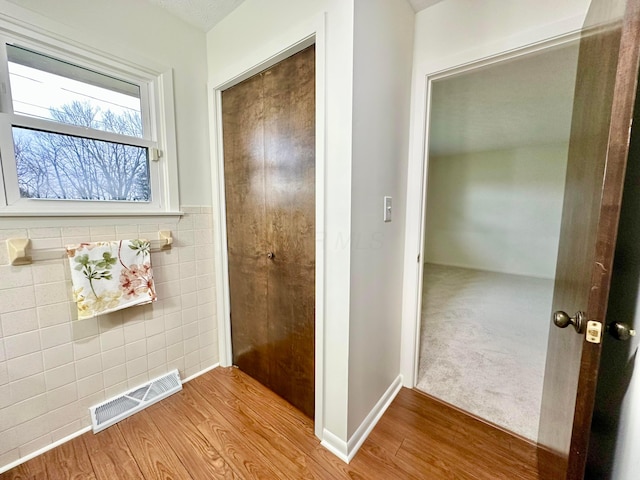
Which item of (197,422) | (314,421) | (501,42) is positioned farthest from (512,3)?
(197,422)

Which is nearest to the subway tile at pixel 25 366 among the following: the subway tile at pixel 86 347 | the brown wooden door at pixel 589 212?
the subway tile at pixel 86 347

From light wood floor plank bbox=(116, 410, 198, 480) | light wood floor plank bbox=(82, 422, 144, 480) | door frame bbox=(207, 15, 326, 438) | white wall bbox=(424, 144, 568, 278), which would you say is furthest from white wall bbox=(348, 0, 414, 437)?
white wall bbox=(424, 144, 568, 278)

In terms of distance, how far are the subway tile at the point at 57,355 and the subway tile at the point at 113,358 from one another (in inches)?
6.1

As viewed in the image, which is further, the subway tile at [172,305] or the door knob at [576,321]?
the subway tile at [172,305]

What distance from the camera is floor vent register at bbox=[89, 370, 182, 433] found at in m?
1.44

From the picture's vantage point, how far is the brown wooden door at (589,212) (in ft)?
1.94

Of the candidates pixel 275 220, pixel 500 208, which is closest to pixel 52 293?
pixel 275 220

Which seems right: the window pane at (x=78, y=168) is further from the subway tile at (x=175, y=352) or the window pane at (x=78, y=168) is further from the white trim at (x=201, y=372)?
the white trim at (x=201, y=372)

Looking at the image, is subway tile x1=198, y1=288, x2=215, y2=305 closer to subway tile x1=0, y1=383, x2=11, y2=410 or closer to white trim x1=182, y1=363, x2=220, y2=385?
white trim x1=182, y1=363, x2=220, y2=385

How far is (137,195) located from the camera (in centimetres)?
158

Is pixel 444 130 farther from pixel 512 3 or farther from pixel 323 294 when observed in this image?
pixel 323 294

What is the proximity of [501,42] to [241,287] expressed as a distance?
2.09m

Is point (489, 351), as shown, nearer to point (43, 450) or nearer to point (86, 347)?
point (86, 347)

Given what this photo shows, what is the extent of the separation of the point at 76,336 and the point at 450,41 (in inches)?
104
